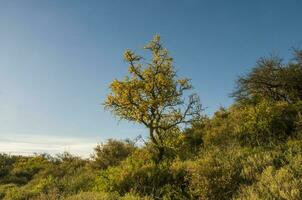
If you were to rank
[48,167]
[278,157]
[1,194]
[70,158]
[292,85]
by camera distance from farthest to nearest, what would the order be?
[70,158], [48,167], [292,85], [1,194], [278,157]

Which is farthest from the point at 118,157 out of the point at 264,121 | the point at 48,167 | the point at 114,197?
the point at 114,197

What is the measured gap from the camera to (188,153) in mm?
23719

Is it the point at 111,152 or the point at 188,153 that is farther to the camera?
the point at 111,152

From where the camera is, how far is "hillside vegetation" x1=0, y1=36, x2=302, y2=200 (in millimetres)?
14594

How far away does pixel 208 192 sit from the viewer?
14.5 meters

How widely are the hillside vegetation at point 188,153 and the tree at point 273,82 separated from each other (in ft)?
0.23

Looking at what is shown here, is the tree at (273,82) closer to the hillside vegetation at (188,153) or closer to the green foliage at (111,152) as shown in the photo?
the hillside vegetation at (188,153)

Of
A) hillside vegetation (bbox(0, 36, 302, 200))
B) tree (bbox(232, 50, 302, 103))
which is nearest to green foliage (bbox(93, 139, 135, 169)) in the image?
hillside vegetation (bbox(0, 36, 302, 200))

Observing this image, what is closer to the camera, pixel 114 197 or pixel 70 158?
pixel 114 197

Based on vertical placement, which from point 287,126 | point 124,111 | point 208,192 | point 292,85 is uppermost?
point 292,85

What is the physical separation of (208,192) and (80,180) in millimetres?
10969

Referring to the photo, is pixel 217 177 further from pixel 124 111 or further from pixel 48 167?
pixel 48 167

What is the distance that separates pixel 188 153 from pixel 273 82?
10.9 metres

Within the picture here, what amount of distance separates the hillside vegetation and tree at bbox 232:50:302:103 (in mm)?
71
